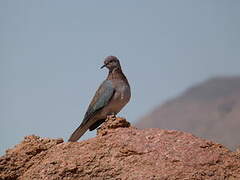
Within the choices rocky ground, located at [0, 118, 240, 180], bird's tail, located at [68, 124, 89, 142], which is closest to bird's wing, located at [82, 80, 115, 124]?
bird's tail, located at [68, 124, 89, 142]

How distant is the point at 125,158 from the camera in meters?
7.84

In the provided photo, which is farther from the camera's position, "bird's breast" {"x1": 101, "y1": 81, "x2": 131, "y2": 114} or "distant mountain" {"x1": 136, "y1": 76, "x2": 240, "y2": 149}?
"distant mountain" {"x1": 136, "y1": 76, "x2": 240, "y2": 149}

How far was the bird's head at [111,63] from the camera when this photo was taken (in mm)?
14281

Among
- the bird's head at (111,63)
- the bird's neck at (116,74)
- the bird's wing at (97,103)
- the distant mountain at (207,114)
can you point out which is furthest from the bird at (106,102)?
the distant mountain at (207,114)

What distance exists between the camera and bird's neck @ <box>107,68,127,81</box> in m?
14.0

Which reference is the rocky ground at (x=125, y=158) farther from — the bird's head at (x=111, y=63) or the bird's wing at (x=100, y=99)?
the bird's head at (x=111, y=63)

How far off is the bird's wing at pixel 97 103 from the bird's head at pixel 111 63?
1.56ft

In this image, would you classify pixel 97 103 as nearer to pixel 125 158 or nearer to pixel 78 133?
pixel 78 133

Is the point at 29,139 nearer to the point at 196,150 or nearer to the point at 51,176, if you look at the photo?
the point at 51,176

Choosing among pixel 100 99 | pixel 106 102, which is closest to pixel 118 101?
pixel 106 102

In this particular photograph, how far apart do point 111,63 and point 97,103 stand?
49.9 inches

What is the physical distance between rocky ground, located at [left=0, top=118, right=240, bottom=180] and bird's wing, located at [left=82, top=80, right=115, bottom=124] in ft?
15.2

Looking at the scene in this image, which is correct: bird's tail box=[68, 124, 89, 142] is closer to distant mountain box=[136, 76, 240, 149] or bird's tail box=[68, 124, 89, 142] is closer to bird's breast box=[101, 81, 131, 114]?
bird's breast box=[101, 81, 131, 114]

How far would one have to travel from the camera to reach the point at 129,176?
760cm
